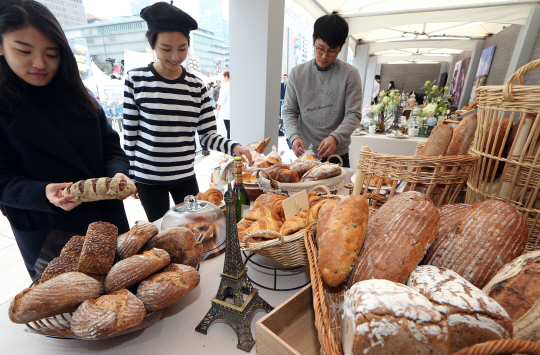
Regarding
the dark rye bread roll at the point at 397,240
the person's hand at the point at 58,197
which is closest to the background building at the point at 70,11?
the person's hand at the point at 58,197

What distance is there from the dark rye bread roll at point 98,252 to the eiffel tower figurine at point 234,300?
0.31 m

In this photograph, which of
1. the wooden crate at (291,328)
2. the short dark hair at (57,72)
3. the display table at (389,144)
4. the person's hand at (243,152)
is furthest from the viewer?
the display table at (389,144)

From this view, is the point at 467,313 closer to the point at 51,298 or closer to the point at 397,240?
the point at 397,240

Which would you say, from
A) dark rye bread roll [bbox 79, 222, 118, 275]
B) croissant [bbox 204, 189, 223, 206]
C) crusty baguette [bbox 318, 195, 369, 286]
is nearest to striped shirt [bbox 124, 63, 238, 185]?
croissant [bbox 204, 189, 223, 206]

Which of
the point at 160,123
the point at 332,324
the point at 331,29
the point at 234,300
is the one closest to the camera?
the point at 332,324

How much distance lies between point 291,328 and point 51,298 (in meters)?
0.56

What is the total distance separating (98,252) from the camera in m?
0.66

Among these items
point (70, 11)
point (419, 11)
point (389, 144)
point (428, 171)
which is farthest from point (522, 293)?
point (419, 11)

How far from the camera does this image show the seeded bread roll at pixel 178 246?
2.50 feet

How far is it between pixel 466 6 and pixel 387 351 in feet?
22.5

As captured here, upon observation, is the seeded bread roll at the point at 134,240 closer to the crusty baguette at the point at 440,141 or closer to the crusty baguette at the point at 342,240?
the crusty baguette at the point at 342,240

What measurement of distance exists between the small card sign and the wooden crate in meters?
0.34

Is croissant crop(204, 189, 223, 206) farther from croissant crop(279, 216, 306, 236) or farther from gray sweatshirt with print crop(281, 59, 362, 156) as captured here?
gray sweatshirt with print crop(281, 59, 362, 156)

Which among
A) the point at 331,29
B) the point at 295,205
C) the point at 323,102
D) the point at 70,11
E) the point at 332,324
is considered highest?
the point at 70,11
